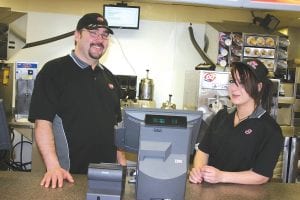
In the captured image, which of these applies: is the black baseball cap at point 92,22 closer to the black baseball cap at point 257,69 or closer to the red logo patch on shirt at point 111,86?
the red logo patch on shirt at point 111,86

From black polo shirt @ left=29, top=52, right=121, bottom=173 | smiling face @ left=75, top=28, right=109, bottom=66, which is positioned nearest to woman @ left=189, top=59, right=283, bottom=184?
black polo shirt @ left=29, top=52, right=121, bottom=173

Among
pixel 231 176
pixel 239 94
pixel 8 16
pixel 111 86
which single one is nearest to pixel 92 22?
pixel 111 86

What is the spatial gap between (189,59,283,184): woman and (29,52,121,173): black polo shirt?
591 mm

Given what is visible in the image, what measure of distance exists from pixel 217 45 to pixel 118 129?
9.04 ft

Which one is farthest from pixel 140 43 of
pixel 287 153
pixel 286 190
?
pixel 286 190

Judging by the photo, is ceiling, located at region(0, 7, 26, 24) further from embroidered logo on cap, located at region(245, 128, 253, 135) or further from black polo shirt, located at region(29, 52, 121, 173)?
embroidered logo on cap, located at region(245, 128, 253, 135)

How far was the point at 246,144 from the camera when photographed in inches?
85.7

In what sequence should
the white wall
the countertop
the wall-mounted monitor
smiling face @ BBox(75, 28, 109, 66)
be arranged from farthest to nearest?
the white wall, the wall-mounted monitor, smiling face @ BBox(75, 28, 109, 66), the countertop

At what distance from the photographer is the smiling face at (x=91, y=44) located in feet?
7.75

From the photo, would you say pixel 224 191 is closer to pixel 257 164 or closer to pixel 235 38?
pixel 257 164

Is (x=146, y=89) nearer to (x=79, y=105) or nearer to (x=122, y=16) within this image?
(x=122, y=16)

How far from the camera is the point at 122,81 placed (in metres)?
4.84

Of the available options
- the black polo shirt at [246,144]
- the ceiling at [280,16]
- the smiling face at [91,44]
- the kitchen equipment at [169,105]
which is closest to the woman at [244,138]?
the black polo shirt at [246,144]

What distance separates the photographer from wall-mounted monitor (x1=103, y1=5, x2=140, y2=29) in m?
4.52
